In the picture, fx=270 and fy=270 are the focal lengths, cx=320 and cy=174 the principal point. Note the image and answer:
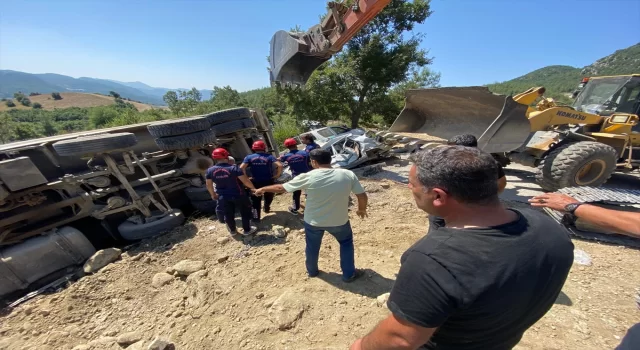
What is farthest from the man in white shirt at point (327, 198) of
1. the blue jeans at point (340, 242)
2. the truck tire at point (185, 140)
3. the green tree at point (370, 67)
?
the green tree at point (370, 67)

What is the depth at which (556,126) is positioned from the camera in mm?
5766

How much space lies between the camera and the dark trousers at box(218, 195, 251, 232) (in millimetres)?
4227

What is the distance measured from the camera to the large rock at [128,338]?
2574mm

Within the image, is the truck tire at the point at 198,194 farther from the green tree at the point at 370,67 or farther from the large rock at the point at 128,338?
the green tree at the point at 370,67

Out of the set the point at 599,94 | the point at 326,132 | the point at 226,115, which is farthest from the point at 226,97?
the point at 599,94

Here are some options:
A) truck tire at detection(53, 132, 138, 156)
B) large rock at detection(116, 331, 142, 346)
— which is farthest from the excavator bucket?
truck tire at detection(53, 132, 138, 156)

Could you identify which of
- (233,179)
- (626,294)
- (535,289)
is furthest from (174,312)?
(626,294)

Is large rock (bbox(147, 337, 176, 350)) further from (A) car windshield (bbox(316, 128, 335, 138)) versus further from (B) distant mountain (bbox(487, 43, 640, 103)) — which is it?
(B) distant mountain (bbox(487, 43, 640, 103))

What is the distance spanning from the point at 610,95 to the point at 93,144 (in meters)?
10.2

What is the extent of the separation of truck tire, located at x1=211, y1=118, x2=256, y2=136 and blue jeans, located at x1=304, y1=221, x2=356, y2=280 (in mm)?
3479

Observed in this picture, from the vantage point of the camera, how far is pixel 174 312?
2965mm

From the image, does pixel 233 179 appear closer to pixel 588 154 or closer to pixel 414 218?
pixel 414 218

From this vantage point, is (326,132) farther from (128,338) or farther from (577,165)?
(128,338)

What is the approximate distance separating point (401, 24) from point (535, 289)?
16447 millimetres
